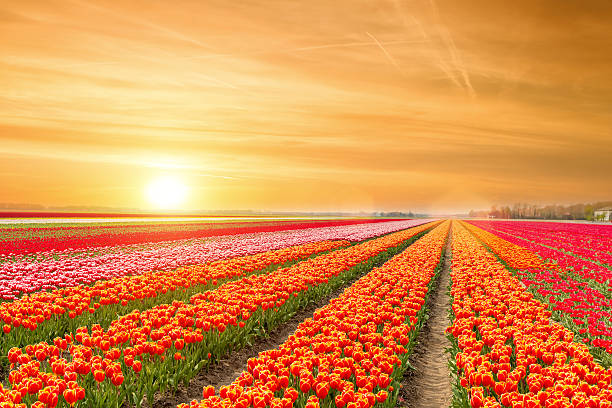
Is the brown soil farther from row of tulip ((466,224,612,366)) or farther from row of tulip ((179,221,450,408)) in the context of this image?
row of tulip ((466,224,612,366))

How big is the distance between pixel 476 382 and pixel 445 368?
3.33 m

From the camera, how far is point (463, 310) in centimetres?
954

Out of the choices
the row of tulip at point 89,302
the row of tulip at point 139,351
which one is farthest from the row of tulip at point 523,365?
the row of tulip at point 89,302

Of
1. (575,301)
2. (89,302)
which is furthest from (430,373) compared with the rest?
(89,302)

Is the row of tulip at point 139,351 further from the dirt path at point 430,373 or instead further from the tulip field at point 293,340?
the dirt path at point 430,373

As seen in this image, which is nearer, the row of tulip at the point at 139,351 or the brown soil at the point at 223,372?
the row of tulip at the point at 139,351

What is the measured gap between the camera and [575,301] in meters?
12.4

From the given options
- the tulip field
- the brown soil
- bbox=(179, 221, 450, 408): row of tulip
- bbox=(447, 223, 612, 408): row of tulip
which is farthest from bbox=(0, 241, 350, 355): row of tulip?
bbox=(447, 223, 612, 408): row of tulip

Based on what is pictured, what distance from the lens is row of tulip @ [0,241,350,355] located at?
8.49m

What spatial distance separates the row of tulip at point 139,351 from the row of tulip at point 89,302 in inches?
23.2

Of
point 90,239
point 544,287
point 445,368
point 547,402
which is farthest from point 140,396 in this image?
point 90,239

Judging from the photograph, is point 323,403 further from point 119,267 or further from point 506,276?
point 119,267

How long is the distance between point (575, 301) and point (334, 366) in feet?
32.2

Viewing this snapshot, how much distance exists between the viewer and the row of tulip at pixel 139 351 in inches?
215
